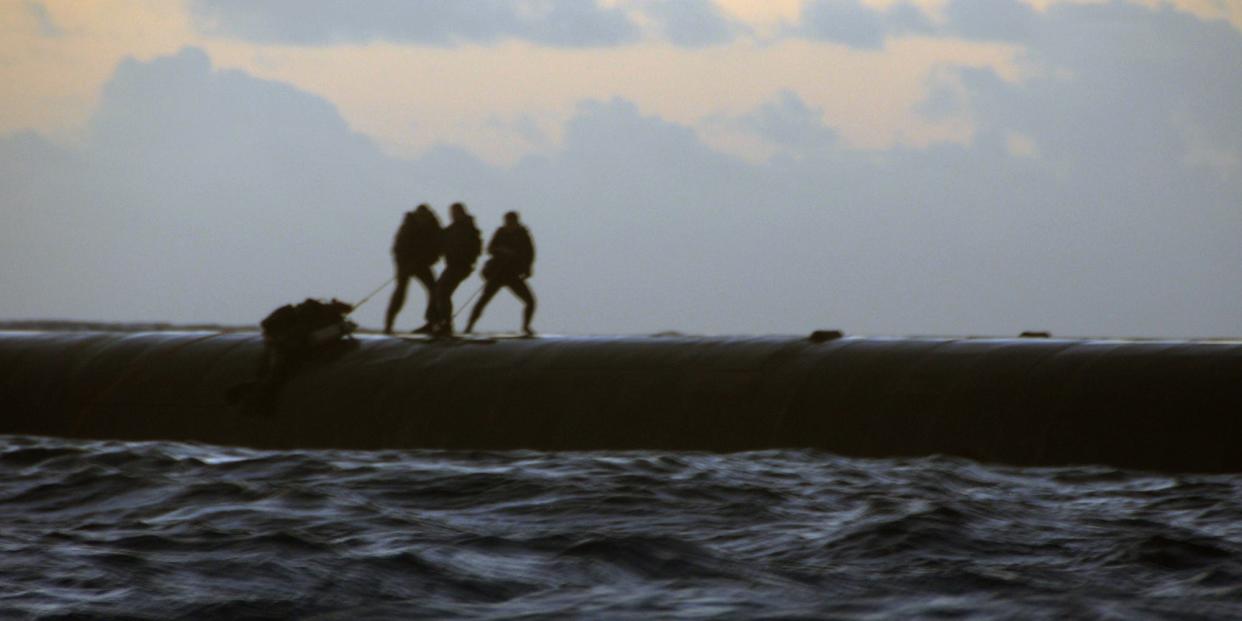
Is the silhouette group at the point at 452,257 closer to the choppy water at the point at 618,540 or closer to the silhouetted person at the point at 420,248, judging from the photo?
the silhouetted person at the point at 420,248

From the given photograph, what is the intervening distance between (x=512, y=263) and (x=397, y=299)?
1.81 meters

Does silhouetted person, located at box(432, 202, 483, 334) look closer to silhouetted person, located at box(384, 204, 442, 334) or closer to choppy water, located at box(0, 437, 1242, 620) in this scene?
silhouetted person, located at box(384, 204, 442, 334)

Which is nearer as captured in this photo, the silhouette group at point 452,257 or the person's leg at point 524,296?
the silhouette group at point 452,257

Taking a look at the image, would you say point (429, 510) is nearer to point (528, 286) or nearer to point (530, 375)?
point (530, 375)

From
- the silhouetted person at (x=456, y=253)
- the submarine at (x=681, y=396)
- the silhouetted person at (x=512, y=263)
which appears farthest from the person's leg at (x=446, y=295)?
the submarine at (x=681, y=396)

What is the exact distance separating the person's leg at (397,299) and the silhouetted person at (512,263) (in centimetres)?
108

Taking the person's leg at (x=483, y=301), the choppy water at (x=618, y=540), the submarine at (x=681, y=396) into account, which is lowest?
the choppy water at (x=618, y=540)

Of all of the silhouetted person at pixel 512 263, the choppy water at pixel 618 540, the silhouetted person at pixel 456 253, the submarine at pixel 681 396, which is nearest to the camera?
the choppy water at pixel 618 540

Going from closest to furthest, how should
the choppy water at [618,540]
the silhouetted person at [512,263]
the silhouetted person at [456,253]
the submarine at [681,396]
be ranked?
the choppy water at [618,540], the submarine at [681,396], the silhouetted person at [456,253], the silhouetted person at [512,263]

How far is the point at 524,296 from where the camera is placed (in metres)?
23.1

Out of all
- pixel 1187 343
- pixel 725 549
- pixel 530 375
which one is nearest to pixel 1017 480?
pixel 1187 343

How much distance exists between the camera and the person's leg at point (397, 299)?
22953 millimetres

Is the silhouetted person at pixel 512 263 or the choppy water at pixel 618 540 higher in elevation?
the silhouetted person at pixel 512 263

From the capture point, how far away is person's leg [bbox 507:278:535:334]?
2292 centimetres
